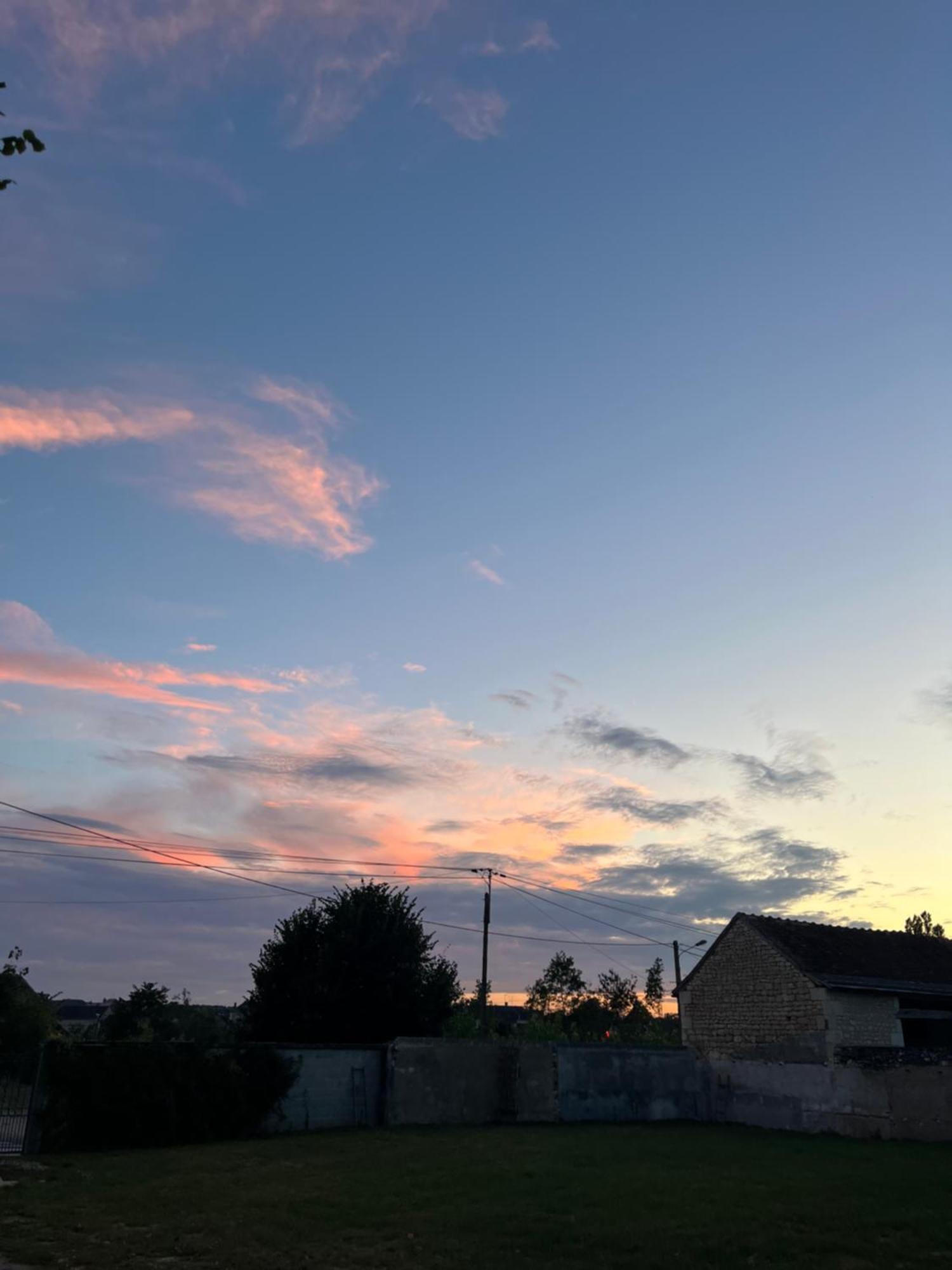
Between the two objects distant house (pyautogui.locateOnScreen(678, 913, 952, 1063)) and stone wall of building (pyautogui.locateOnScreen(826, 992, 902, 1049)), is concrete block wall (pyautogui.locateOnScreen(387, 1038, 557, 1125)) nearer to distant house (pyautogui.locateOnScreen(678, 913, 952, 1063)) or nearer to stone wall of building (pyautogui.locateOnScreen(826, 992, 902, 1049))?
distant house (pyautogui.locateOnScreen(678, 913, 952, 1063))

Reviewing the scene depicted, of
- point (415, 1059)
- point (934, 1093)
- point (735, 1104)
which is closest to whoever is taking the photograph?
point (934, 1093)

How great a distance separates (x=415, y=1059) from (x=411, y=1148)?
24.8ft

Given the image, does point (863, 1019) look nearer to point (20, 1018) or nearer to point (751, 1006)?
point (751, 1006)

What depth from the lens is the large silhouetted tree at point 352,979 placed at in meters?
37.9

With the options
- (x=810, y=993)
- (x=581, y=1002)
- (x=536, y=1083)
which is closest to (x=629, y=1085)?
(x=536, y=1083)

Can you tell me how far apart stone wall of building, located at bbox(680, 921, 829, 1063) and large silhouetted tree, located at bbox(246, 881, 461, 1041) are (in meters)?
10.0

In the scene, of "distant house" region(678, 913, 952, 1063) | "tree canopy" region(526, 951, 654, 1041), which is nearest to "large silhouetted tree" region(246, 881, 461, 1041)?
"distant house" region(678, 913, 952, 1063)

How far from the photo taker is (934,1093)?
92.3ft

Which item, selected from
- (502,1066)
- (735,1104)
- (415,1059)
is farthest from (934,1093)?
(415,1059)

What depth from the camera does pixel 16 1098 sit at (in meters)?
25.3

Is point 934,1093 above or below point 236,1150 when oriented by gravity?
above

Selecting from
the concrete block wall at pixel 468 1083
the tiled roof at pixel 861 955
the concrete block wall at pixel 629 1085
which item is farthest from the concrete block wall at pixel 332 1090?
the tiled roof at pixel 861 955

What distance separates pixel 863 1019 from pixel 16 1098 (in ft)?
88.9

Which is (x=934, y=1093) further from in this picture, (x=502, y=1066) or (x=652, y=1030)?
(x=652, y=1030)
